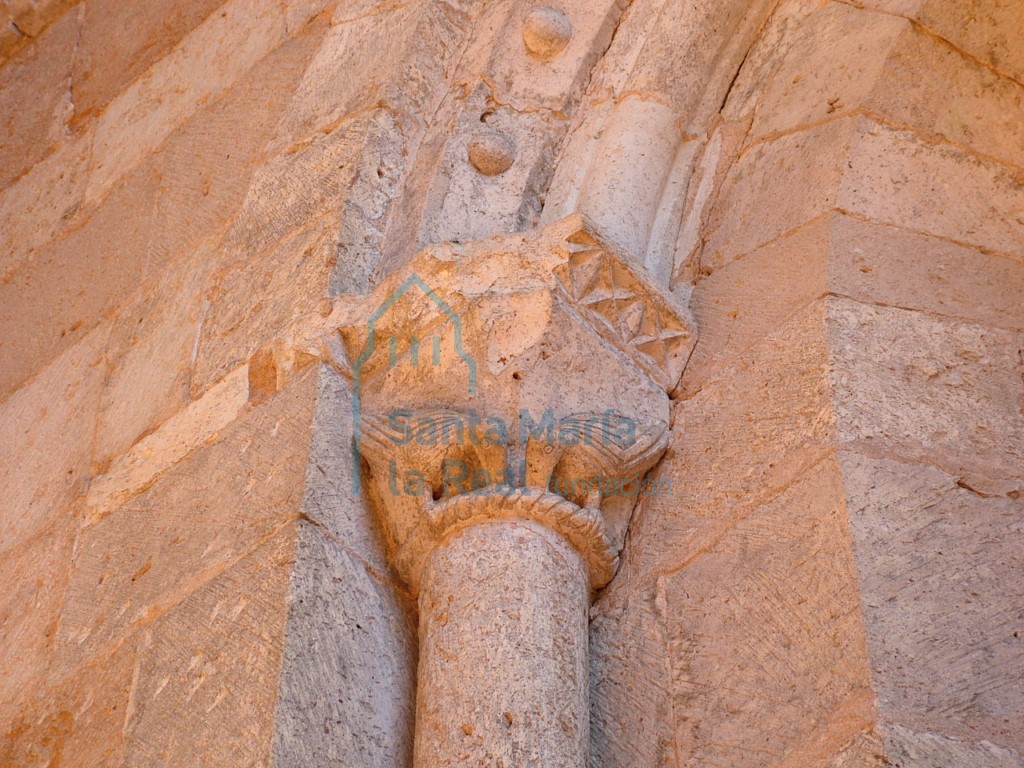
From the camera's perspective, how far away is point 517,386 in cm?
201

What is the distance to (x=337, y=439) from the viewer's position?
204cm

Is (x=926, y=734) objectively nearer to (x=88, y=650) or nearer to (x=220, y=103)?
(x=88, y=650)

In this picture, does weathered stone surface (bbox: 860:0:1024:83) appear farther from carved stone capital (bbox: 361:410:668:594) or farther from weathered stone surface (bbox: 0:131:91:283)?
weathered stone surface (bbox: 0:131:91:283)

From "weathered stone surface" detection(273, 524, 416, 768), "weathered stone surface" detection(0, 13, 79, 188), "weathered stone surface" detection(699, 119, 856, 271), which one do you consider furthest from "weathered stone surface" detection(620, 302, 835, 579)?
"weathered stone surface" detection(0, 13, 79, 188)

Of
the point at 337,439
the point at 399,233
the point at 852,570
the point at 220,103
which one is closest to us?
the point at 852,570

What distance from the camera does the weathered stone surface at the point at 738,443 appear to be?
1941mm

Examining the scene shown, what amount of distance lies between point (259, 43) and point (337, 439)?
143 centimetres

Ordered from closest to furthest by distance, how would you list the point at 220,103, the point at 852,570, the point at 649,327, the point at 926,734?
the point at 926,734 < the point at 852,570 < the point at 649,327 < the point at 220,103

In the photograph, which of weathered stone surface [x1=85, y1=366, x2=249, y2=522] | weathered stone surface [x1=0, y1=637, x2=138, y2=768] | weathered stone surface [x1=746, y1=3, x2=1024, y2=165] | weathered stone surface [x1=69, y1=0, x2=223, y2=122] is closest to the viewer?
weathered stone surface [x1=0, y1=637, x2=138, y2=768]

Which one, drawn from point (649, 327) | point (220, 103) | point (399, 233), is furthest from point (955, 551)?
point (220, 103)

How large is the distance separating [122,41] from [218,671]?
2.36 m

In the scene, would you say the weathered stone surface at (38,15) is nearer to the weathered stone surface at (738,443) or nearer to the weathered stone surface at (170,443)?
the weathered stone surface at (170,443)

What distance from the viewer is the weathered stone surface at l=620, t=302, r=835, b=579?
194 cm

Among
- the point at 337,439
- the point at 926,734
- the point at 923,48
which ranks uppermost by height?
the point at 923,48
